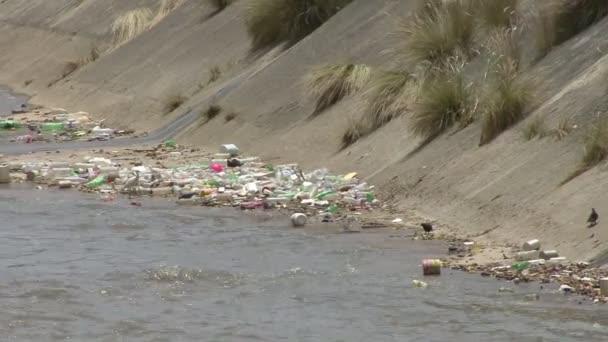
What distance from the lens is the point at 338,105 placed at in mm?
22172

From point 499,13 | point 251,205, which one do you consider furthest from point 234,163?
point 499,13

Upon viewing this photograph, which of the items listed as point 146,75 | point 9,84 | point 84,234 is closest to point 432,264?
point 84,234

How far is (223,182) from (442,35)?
3.53m

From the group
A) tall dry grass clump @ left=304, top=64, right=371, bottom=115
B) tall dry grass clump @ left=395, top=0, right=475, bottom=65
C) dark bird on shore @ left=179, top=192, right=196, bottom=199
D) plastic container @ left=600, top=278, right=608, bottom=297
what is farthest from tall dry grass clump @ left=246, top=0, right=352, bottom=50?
plastic container @ left=600, top=278, right=608, bottom=297

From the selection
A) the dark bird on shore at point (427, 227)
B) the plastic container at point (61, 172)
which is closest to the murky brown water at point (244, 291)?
the dark bird on shore at point (427, 227)

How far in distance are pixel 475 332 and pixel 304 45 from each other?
45.1 ft

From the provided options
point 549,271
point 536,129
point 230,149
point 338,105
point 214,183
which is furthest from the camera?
point 230,149

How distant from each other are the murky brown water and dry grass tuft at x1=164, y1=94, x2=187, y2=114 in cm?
943

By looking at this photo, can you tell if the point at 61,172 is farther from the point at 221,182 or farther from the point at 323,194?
the point at 323,194

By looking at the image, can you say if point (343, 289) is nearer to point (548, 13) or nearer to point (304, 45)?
point (548, 13)

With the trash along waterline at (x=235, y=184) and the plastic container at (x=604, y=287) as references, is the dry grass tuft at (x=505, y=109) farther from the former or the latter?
the plastic container at (x=604, y=287)

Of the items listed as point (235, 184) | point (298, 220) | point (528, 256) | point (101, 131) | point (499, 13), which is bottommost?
point (528, 256)

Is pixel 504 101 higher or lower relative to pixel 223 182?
higher

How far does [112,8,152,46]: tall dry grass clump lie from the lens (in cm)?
3325
